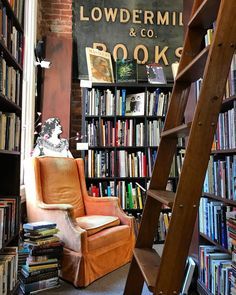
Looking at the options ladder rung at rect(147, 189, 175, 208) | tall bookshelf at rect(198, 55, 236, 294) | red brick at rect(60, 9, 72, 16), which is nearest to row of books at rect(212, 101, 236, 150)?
tall bookshelf at rect(198, 55, 236, 294)

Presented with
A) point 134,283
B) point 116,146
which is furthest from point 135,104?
point 134,283

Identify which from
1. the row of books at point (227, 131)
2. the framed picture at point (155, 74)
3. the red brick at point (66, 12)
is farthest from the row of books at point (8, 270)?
the red brick at point (66, 12)

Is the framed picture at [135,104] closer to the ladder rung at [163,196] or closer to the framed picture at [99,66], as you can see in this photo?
the framed picture at [99,66]

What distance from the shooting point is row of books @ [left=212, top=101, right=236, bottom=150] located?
1979 millimetres

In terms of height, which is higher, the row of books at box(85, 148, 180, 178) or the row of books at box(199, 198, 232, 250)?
the row of books at box(85, 148, 180, 178)

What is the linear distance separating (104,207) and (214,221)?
4.81ft

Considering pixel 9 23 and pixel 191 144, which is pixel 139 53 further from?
pixel 191 144

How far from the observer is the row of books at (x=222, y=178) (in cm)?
198

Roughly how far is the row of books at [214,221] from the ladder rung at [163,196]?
3.01ft

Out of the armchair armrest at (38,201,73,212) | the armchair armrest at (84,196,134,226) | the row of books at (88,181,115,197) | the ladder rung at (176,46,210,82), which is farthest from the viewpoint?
the row of books at (88,181,115,197)

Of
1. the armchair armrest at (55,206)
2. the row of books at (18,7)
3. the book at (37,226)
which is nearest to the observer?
the row of books at (18,7)

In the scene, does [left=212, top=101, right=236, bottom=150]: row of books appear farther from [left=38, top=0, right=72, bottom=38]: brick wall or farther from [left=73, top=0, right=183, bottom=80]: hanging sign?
[left=38, top=0, right=72, bottom=38]: brick wall

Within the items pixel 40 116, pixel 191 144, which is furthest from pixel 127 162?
pixel 191 144

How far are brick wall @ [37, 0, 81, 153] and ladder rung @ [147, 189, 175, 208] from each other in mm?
2971
